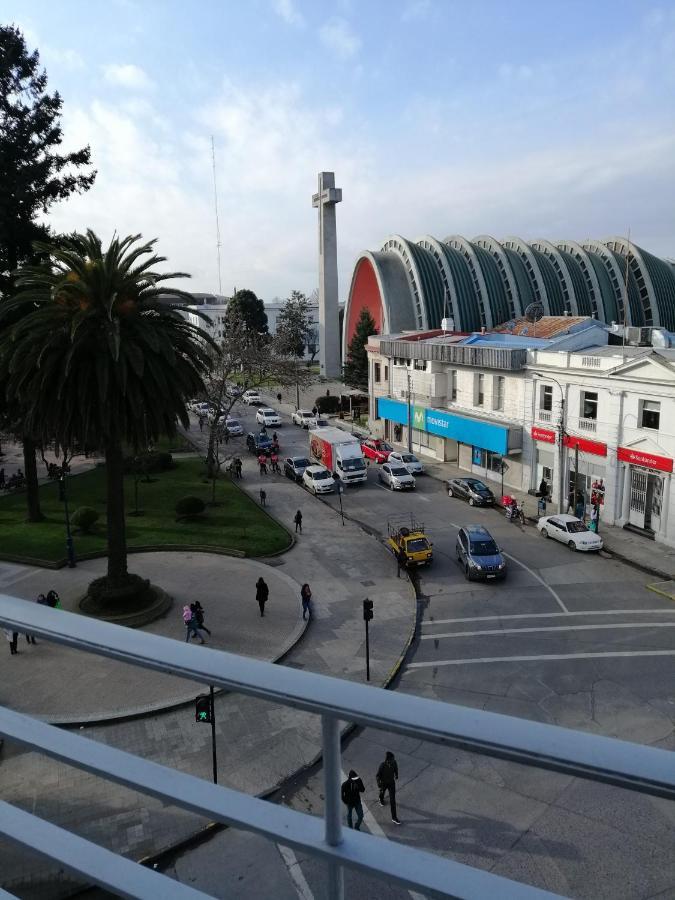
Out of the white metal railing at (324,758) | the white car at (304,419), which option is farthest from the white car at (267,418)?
the white metal railing at (324,758)

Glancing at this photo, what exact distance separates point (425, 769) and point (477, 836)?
2414 mm

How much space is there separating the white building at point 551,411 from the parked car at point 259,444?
10.4m

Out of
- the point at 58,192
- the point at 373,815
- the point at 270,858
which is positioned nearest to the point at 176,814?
the point at 270,858

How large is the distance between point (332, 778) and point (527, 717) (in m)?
17.3

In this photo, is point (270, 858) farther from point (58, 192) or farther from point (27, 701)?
point (58, 192)

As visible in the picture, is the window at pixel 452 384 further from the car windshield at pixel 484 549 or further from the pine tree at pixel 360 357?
the pine tree at pixel 360 357

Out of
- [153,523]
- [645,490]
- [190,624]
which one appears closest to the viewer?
[190,624]

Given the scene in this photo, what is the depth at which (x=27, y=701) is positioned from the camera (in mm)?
17438

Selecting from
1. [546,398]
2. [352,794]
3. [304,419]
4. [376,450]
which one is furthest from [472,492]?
[304,419]

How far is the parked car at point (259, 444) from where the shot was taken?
2001 inches

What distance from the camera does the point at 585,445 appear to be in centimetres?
3416

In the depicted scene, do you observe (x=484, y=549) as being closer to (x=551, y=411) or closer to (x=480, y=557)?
(x=480, y=557)

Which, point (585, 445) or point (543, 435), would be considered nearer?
point (585, 445)

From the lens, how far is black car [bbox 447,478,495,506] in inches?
1457
